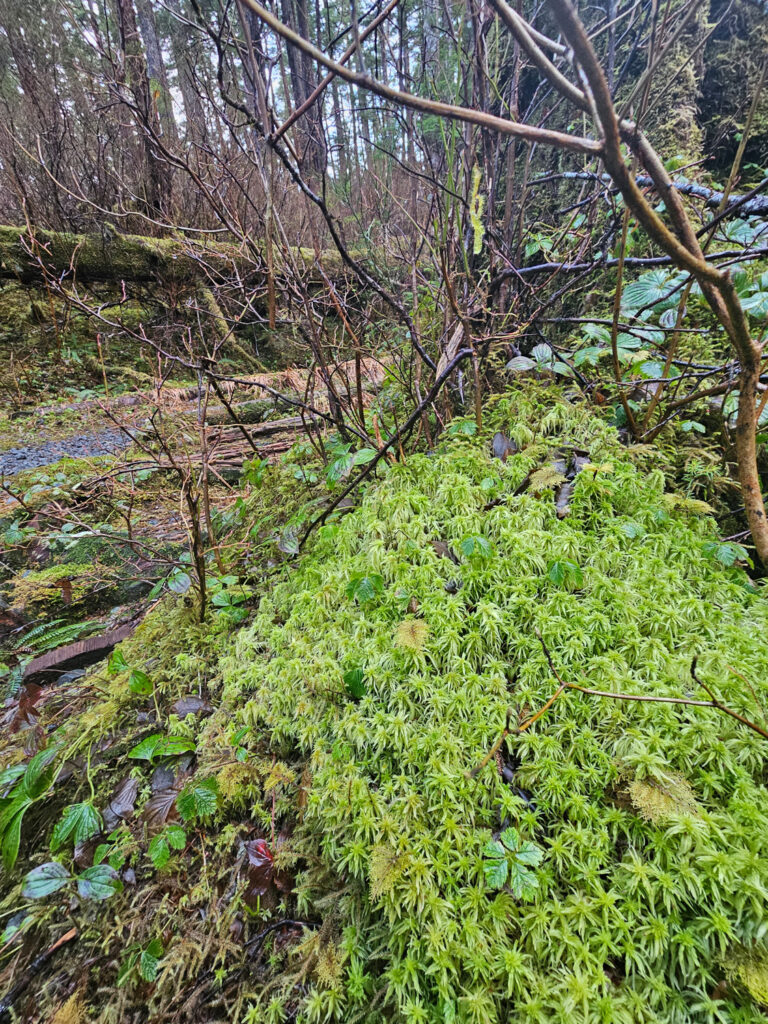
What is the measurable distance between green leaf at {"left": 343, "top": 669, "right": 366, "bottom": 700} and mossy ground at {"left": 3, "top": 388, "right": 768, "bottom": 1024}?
25 millimetres

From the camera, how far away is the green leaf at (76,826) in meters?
1.36

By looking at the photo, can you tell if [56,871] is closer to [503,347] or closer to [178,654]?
[178,654]

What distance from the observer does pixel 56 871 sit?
1.28 m

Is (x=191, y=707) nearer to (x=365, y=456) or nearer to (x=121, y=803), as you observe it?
(x=121, y=803)

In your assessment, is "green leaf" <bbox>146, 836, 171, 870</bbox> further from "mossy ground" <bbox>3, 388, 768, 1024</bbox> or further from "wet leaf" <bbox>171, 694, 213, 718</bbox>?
"wet leaf" <bbox>171, 694, 213, 718</bbox>

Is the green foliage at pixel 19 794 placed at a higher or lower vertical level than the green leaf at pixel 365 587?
lower

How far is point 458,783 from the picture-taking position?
3.87 feet

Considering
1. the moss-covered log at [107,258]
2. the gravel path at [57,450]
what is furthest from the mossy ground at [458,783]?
the moss-covered log at [107,258]

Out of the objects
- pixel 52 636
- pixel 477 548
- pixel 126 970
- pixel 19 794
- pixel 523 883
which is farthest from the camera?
pixel 52 636

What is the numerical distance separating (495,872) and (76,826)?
1.29 metres

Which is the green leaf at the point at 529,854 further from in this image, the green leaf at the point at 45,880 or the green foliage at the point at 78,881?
the green leaf at the point at 45,880

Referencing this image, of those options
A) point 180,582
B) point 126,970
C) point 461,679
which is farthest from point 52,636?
point 461,679

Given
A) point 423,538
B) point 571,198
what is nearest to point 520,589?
point 423,538

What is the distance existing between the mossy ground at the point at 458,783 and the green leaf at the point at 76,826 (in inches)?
4.0
